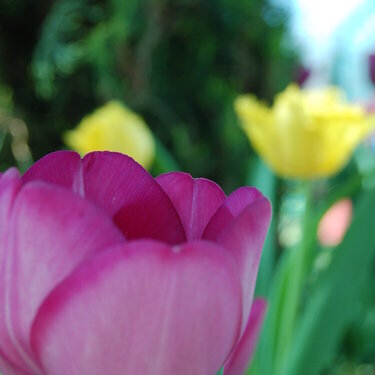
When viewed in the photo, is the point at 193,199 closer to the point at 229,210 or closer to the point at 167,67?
the point at 229,210

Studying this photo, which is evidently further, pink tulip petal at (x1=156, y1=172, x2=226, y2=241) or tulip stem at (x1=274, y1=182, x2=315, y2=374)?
tulip stem at (x1=274, y1=182, x2=315, y2=374)

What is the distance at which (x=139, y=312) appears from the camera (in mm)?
139

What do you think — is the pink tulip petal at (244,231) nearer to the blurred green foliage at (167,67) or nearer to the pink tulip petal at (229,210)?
the pink tulip petal at (229,210)

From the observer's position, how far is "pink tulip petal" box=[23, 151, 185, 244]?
0.56 ft

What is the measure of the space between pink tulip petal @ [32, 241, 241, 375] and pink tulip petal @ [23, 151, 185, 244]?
3cm

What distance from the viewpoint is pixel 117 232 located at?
152mm

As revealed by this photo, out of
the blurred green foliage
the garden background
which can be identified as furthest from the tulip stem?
the blurred green foliage

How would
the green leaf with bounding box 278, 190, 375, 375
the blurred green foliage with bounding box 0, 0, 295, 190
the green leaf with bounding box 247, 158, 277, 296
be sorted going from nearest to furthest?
1. the green leaf with bounding box 278, 190, 375, 375
2. the green leaf with bounding box 247, 158, 277, 296
3. the blurred green foliage with bounding box 0, 0, 295, 190

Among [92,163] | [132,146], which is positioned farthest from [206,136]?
[92,163]

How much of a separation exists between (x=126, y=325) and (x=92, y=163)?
5cm

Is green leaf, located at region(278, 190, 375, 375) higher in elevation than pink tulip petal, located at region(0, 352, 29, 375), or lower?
lower

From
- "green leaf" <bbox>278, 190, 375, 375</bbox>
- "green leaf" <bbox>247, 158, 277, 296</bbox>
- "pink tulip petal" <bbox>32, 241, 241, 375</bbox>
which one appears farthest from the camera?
"green leaf" <bbox>247, 158, 277, 296</bbox>

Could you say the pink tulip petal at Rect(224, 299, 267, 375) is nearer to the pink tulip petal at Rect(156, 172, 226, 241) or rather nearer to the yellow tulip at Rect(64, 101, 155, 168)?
the pink tulip petal at Rect(156, 172, 226, 241)

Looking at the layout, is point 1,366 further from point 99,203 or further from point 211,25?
point 211,25
